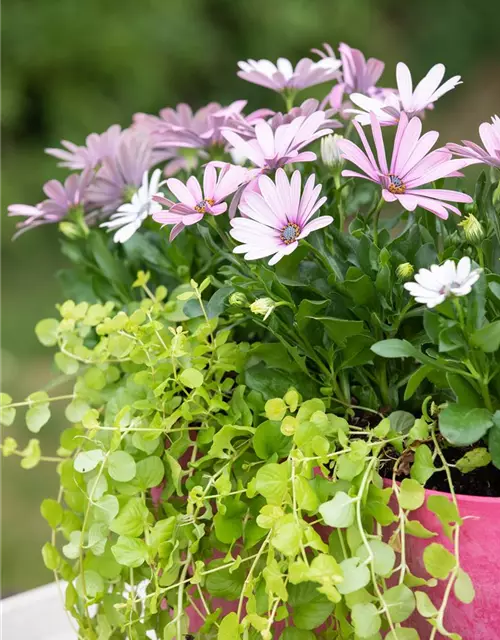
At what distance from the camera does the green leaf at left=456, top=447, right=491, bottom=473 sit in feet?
1.44

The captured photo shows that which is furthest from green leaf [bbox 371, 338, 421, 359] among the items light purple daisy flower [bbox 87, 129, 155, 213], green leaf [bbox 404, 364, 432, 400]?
light purple daisy flower [bbox 87, 129, 155, 213]

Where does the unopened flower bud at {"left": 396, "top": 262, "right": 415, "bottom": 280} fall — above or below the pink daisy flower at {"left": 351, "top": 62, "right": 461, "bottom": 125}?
below

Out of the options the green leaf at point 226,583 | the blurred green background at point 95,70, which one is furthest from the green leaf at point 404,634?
the blurred green background at point 95,70

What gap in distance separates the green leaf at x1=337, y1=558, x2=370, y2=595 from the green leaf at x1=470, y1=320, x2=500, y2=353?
0.40 ft

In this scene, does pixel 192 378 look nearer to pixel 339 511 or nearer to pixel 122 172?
pixel 339 511

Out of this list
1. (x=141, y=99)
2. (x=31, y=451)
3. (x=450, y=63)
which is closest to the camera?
(x=31, y=451)

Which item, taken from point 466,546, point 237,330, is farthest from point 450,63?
point 466,546

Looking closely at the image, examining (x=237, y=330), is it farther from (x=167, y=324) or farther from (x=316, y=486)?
(x=316, y=486)

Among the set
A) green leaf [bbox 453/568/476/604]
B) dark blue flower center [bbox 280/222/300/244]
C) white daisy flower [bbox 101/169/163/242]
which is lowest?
green leaf [bbox 453/568/476/604]

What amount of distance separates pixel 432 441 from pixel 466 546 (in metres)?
0.08

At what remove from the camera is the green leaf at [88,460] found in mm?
484

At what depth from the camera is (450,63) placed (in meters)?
2.75

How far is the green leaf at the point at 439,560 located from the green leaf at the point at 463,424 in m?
0.05

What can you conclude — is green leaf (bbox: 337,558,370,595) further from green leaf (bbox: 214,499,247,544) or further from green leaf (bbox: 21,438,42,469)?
green leaf (bbox: 21,438,42,469)
